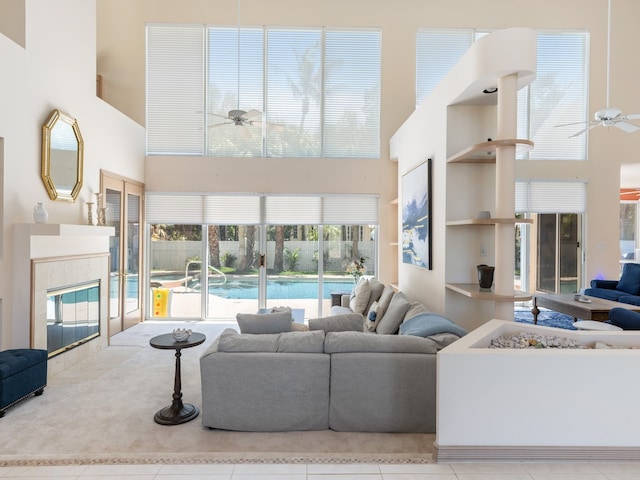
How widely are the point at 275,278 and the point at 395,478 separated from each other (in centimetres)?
529

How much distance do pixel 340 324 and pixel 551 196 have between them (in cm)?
612

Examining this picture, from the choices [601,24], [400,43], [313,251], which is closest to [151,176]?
[313,251]

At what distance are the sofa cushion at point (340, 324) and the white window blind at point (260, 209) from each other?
13.3 feet

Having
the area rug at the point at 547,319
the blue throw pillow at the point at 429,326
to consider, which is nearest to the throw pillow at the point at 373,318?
the blue throw pillow at the point at 429,326

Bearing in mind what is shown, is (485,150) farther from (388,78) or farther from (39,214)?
(39,214)

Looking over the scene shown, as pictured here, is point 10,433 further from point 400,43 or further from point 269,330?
point 400,43

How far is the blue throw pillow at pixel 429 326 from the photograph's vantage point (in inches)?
137

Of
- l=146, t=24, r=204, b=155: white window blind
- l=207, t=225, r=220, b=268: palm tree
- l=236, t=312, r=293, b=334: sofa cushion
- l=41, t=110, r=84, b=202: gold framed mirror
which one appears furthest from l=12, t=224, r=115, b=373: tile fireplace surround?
l=146, t=24, r=204, b=155: white window blind

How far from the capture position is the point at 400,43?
24.7ft

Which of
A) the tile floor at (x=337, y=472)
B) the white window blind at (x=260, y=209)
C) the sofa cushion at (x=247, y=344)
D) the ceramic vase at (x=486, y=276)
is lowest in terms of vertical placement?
the tile floor at (x=337, y=472)

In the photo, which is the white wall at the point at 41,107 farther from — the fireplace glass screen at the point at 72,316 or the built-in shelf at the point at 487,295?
the built-in shelf at the point at 487,295

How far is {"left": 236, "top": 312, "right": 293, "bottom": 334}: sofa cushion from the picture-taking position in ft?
11.8

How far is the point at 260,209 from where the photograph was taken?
7.57 meters

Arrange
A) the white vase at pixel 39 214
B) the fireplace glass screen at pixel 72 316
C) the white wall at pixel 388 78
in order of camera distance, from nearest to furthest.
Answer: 1. the white vase at pixel 39 214
2. the fireplace glass screen at pixel 72 316
3. the white wall at pixel 388 78
